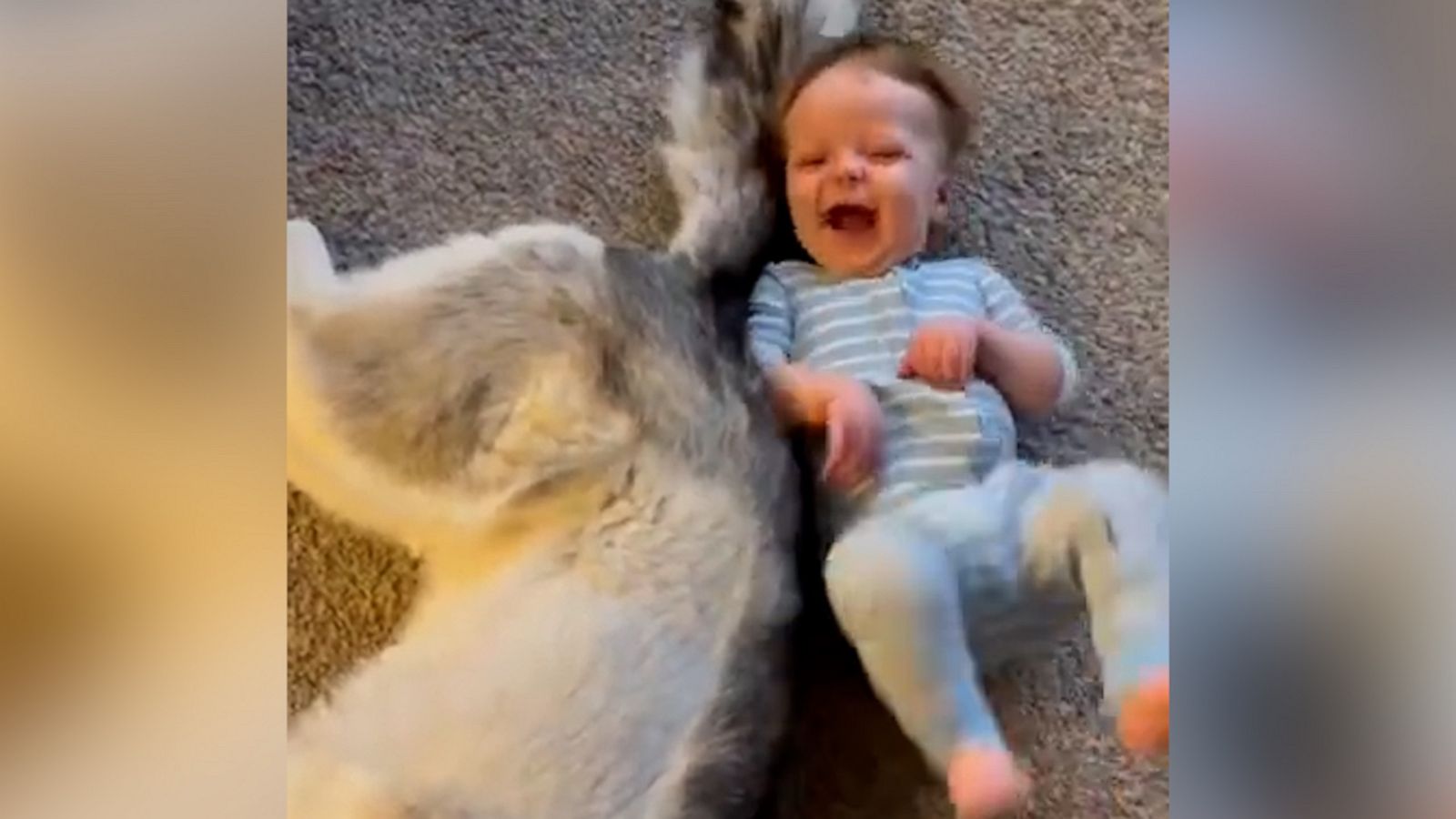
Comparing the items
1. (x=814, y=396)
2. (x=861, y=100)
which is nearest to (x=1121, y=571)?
(x=814, y=396)

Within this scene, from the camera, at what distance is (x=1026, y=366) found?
0.79 meters

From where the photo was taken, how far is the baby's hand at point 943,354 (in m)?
0.78

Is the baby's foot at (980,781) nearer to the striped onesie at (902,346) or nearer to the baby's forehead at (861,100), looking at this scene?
the striped onesie at (902,346)

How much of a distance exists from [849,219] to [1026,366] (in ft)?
0.42

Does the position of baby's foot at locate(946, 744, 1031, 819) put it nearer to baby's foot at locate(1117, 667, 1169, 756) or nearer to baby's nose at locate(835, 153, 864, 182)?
baby's foot at locate(1117, 667, 1169, 756)

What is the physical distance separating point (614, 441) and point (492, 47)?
0.81 feet

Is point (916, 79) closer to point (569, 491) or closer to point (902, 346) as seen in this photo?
point (902, 346)

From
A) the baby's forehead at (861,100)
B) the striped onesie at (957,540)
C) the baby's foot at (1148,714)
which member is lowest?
the baby's foot at (1148,714)

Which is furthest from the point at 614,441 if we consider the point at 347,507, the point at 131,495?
the point at 131,495

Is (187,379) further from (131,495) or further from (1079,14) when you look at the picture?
(1079,14)

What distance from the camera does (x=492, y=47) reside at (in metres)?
0.84

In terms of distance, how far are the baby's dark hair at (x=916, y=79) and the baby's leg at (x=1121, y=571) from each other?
210mm

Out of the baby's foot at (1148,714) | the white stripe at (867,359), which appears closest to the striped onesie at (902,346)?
the white stripe at (867,359)

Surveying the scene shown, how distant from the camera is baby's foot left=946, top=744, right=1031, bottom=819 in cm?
77
